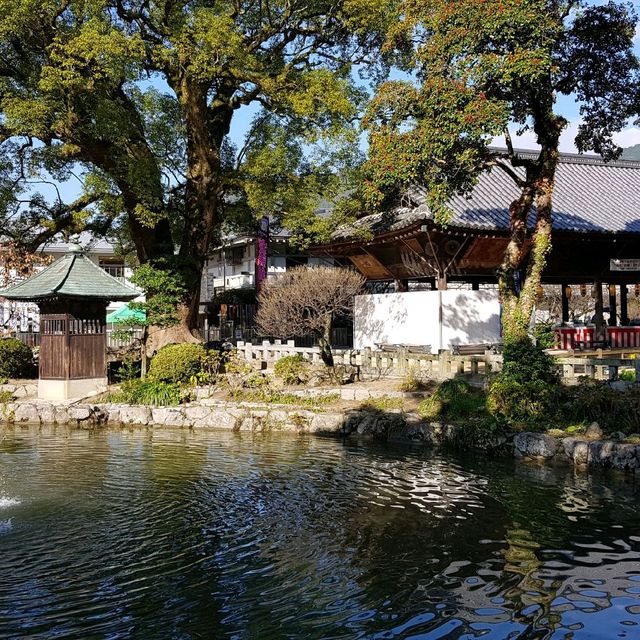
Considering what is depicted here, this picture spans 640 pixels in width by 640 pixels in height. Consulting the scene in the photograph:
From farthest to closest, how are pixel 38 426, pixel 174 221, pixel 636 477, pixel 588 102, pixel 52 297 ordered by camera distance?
1. pixel 174 221
2. pixel 52 297
3. pixel 38 426
4. pixel 588 102
5. pixel 636 477

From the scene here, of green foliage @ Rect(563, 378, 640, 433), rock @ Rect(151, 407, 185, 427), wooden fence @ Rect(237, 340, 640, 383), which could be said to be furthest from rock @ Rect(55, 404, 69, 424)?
green foliage @ Rect(563, 378, 640, 433)

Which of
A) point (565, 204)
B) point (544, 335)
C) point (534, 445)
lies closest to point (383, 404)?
point (544, 335)

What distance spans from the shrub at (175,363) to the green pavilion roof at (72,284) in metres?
2.50

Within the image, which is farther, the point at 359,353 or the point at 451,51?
the point at 359,353

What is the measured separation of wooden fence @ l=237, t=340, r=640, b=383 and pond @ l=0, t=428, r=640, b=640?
4.01 m

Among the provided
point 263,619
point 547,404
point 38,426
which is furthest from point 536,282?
point 38,426

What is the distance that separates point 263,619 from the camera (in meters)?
6.51

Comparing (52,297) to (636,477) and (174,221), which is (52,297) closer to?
(174,221)

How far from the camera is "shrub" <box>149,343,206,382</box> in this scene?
66.7 ft

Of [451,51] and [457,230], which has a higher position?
[451,51]

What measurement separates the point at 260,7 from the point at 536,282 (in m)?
13.1

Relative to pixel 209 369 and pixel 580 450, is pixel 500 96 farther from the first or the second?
pixel 209 369

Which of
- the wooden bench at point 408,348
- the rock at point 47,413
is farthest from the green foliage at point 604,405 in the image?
the rock at point 47,413

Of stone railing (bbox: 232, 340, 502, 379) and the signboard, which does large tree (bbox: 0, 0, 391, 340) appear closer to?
stone railing (bbox: 232, 340, 502, 379)
